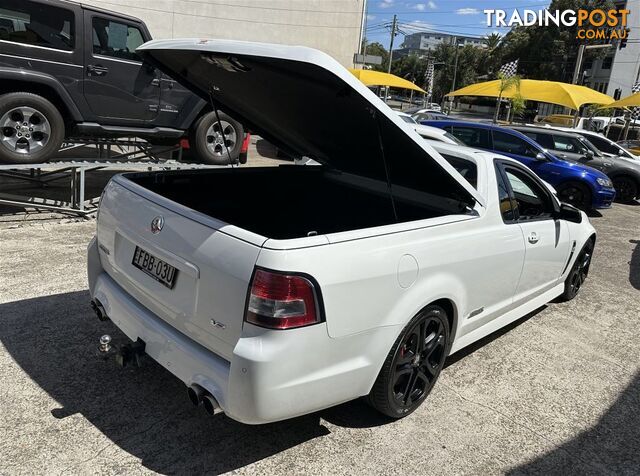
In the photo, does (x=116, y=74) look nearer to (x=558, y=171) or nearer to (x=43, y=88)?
(x=43, y=88)

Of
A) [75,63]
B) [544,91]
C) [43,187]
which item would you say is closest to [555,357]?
[75,63]

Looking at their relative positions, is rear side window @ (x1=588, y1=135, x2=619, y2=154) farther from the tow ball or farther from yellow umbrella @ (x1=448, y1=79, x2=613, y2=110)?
the tow ball

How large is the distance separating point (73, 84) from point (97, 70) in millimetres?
342

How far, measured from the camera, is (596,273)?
661 centimetres

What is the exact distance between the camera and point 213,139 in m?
7.67

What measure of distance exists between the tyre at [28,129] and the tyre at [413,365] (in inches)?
206

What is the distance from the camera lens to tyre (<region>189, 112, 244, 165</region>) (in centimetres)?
745

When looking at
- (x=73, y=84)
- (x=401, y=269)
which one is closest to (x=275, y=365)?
(x=401, y=269)

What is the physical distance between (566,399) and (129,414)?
279cm

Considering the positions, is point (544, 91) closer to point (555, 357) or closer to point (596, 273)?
point (596, 273)

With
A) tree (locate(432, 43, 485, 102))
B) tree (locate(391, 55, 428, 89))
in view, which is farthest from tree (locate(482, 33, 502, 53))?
tree (locate(391, 55, 428, 89))

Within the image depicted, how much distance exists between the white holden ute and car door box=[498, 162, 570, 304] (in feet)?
Result: 0.06

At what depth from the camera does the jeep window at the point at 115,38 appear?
642 centimetres

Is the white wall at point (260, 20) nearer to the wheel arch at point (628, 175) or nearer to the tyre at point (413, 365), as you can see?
the wheel arch at point (628, 175)
